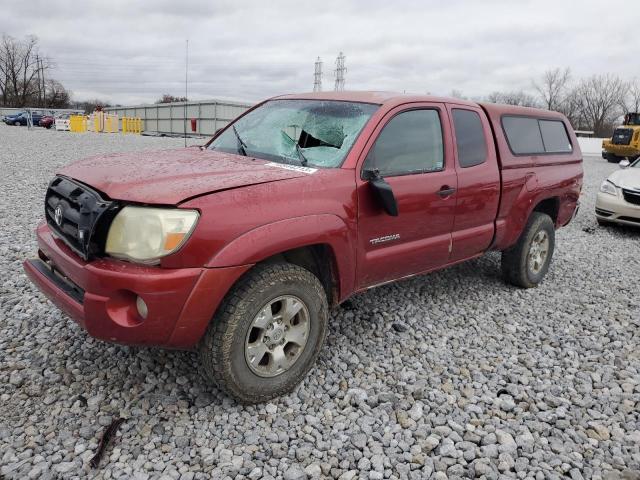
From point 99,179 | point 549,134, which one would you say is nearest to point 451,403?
point 99,179

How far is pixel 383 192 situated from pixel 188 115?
114 ft

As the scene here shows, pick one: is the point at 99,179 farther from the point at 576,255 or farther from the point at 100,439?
the point at 576,255

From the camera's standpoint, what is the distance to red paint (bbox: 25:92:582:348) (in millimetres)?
2340

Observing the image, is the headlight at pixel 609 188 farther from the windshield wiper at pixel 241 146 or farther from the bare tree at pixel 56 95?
the bare tree at pixel 56 95

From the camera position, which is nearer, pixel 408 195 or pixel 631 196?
pixel 408 195

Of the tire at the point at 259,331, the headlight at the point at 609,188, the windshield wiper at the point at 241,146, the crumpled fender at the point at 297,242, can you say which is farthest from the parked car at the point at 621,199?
the tire at the point at 259,331

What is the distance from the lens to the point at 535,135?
480 centimetres

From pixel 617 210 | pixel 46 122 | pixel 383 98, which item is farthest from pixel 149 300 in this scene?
pixel 46 122

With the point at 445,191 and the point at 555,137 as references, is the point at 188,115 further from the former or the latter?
the point at 445,191

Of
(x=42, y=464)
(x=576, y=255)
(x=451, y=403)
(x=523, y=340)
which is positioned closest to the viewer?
(x=42, y=464)

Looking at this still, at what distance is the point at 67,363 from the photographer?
3086mm

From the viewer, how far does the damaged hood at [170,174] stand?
94.4 inches

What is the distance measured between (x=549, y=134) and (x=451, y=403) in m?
3.30

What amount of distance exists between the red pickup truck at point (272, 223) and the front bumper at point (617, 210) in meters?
4.52
